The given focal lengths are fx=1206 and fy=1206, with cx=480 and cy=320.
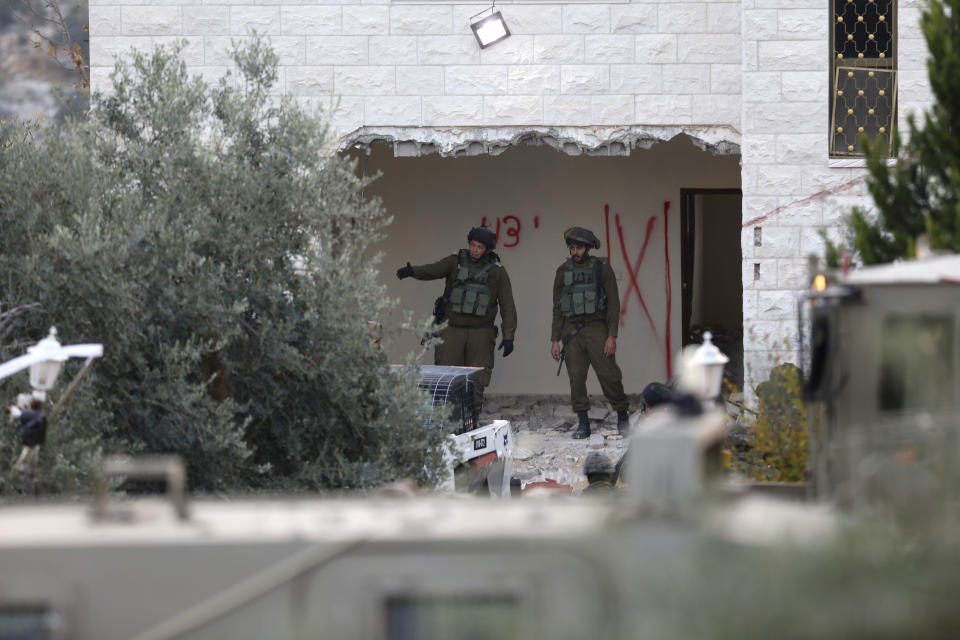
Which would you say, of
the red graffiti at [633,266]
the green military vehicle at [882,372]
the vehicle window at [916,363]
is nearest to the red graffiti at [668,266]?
the red graffiti at [633,266]

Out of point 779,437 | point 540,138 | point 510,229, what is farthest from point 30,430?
point 510,229

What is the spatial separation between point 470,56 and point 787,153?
298cm

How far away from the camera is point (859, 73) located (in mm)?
10344

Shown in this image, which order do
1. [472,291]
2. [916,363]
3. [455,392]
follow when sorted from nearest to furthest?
[916,363] < [455,392] < [472,291]

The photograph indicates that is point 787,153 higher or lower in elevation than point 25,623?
higher

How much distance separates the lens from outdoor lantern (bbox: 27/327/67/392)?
5.39 m

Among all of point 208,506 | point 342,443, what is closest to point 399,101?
point 342,443

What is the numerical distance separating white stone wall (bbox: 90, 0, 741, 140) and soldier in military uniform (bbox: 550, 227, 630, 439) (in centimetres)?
140

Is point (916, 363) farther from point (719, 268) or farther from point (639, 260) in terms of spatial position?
point (719, 268)

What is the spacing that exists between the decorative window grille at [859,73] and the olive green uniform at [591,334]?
8.27ft

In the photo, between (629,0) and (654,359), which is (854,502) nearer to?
(629,0)

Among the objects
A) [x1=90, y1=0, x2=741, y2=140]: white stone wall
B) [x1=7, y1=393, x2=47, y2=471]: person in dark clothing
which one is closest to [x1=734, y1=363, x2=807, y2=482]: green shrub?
[x1=90, y1=0, x2=741, y2=140]: white stone wall

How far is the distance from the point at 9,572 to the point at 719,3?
368 inches

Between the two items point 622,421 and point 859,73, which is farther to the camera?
point 622,421
